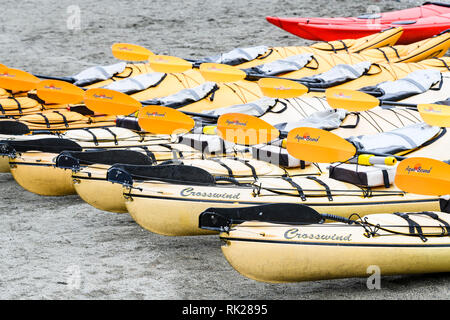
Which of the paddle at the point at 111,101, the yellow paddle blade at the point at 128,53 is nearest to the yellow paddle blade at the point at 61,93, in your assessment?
the paddle at the point at 111,101

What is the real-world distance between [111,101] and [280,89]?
5.03ft

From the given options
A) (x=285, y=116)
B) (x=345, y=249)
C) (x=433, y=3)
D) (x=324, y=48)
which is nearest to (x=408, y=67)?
(x=324, y=48)

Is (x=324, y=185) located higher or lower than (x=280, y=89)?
lower

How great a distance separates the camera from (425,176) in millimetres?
4324

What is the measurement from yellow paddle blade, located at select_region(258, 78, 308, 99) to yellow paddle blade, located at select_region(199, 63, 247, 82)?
Answer: 0.95 metres

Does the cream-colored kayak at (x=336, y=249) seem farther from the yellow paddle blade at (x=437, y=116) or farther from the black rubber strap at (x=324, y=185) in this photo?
the yellow paddle blade at (x=437, y=116)

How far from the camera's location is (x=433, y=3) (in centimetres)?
1155

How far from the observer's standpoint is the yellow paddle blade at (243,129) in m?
5.28

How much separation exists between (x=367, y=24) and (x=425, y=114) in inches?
239

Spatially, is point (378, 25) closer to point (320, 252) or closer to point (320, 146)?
point (320, 146)

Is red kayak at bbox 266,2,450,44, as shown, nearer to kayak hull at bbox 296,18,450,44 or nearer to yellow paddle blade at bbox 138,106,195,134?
kayak hull at bbox 296,18,450,44

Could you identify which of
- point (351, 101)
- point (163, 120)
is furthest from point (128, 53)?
point (351, 101)

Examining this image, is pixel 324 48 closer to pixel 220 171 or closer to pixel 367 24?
pixel 367 24

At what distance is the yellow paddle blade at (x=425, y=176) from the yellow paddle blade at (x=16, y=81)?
4.78m
